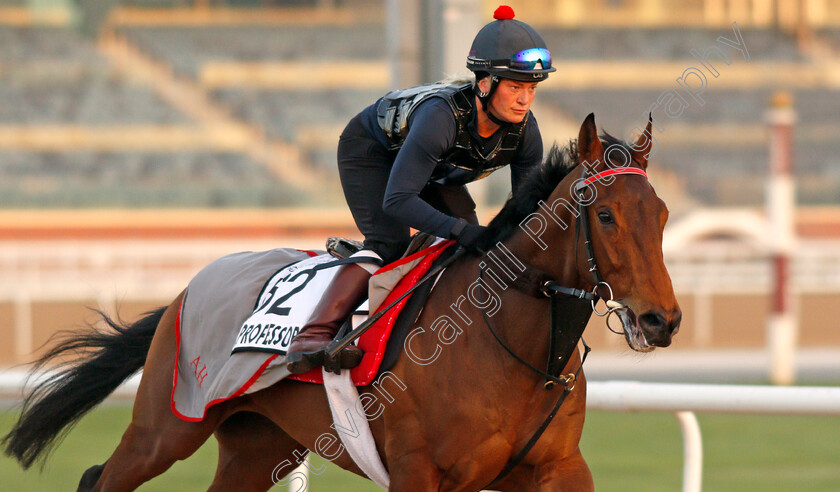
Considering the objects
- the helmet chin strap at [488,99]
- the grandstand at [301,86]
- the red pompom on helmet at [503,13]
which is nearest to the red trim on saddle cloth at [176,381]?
the helmet chin strap at [488,99]

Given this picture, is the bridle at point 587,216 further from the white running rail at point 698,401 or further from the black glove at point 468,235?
the white running rail at point 698,401

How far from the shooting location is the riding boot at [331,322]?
317 centimetres

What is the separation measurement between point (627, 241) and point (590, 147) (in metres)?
0.32

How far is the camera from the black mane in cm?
303

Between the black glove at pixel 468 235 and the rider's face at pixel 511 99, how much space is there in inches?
13.1

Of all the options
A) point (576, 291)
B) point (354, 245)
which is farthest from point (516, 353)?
A: point (354, 245)

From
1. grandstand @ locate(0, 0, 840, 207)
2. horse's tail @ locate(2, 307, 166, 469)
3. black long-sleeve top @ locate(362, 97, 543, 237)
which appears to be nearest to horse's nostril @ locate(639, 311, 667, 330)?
black long-sleeve top @ locate(362, 97, 543, 237)

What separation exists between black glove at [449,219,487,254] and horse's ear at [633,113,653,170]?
1.58 ft

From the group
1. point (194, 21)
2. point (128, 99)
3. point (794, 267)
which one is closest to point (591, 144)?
point (794, 267)

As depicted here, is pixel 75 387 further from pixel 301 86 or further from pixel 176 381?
pixel 301 86

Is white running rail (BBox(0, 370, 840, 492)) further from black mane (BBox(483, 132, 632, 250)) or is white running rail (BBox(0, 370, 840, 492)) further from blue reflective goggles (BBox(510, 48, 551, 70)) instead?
blue reflective goggles (BBox(510, 48, 551, 70))

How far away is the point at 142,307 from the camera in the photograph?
12891 mm

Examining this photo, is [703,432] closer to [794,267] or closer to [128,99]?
[794,267]

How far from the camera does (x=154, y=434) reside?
12.1ft
